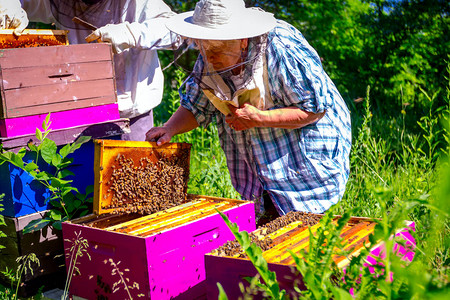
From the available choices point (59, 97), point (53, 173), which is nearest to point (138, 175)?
point (53, 173)

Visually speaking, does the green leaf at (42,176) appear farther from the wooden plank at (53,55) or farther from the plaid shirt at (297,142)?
the plaid shirt at (297,142)

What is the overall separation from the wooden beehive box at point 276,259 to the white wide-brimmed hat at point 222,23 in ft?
2.91

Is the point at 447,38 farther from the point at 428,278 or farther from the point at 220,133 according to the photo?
the point at 428,278

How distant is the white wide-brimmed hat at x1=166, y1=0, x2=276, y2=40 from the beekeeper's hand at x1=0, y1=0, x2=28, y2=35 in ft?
3.20

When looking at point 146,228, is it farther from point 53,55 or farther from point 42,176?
point 53,55

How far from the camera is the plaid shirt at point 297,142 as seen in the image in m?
2.39

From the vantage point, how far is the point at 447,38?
216 inches

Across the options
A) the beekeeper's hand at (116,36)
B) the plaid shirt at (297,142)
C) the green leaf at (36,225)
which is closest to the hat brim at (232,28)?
the plaid shirt at (297,142)

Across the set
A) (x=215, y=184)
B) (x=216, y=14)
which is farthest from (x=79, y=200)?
(x=215, y=184)

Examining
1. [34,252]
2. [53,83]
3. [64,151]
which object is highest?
[53,83]

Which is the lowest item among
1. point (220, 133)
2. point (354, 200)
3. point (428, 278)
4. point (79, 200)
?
point (354, 200)

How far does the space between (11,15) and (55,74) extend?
60 cm

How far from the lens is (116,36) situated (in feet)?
8.86

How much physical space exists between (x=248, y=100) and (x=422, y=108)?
388 centimetres
